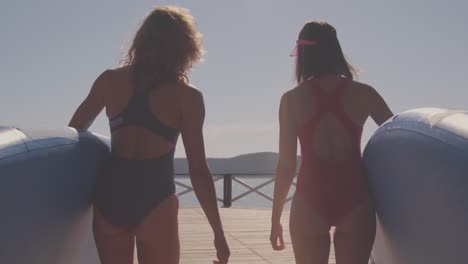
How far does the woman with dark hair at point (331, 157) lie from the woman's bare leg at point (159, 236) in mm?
708

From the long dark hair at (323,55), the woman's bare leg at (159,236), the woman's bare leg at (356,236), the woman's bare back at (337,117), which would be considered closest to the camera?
the woman's bare leg at (159,236)

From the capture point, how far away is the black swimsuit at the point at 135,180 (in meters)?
2.69

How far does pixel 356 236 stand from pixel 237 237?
17.6 ft

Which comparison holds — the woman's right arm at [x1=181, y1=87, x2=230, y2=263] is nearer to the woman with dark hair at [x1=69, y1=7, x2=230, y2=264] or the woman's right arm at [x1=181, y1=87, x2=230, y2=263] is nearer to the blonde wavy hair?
the woman with dark hair at [x1=69, y1=7, x2=230, y2=264]

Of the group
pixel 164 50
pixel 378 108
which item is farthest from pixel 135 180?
pixel 378 108

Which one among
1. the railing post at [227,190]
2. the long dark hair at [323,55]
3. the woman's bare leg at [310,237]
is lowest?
the railing post at [227,190]

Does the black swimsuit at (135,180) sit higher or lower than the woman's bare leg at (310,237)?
higher

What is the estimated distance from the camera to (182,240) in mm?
7887

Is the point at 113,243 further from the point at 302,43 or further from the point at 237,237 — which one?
the point at 237,237

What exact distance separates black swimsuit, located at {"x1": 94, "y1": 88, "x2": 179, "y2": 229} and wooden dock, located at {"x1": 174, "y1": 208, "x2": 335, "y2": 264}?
382cm

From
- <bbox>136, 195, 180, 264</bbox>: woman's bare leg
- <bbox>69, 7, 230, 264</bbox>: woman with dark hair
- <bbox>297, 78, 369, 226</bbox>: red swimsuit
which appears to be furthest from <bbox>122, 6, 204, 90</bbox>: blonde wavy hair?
<bbox>297, 78, 369, 226</bbox>: red swimsuit

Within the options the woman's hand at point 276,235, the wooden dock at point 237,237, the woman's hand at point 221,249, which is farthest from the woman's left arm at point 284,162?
the wooden dock at point 237,237

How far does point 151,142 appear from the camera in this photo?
8.95ft

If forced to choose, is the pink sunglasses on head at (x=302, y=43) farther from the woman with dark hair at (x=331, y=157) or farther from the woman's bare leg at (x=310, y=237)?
the woman's bare leg at (x=310, y=237)
